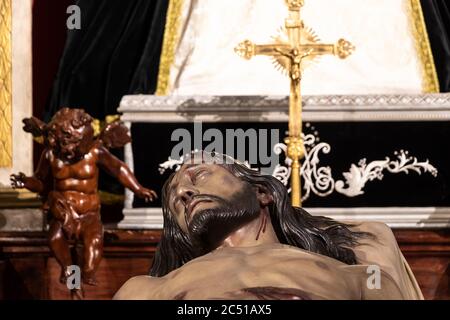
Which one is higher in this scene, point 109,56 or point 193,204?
point 109,56

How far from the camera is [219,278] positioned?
2.26 metres

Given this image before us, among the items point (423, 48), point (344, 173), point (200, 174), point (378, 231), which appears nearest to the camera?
point (200, 174)

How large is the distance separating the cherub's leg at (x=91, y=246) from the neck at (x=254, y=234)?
109 inches

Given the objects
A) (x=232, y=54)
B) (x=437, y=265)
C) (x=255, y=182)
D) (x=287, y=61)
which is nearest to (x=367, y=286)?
(x=255, y=182)

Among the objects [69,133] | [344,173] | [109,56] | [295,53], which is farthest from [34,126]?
[344,173]

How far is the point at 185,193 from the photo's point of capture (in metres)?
2.57

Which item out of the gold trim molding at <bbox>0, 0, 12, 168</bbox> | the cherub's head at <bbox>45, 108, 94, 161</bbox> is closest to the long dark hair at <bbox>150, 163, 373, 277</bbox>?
the cherub's head at <bbox>45, 108, 94, 161</bbox>

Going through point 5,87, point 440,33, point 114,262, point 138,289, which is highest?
point 440,33

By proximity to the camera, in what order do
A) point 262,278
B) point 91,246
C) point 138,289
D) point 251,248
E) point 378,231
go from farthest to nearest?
point 91,246
point 378,231
point 251,248
point 138,289
point 262,278

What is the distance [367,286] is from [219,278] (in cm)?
27

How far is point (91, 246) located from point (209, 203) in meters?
2.92

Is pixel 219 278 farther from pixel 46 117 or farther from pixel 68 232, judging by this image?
pixel 46 117

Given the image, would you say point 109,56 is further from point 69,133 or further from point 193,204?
point 193,204

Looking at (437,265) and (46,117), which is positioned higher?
(46,117)
